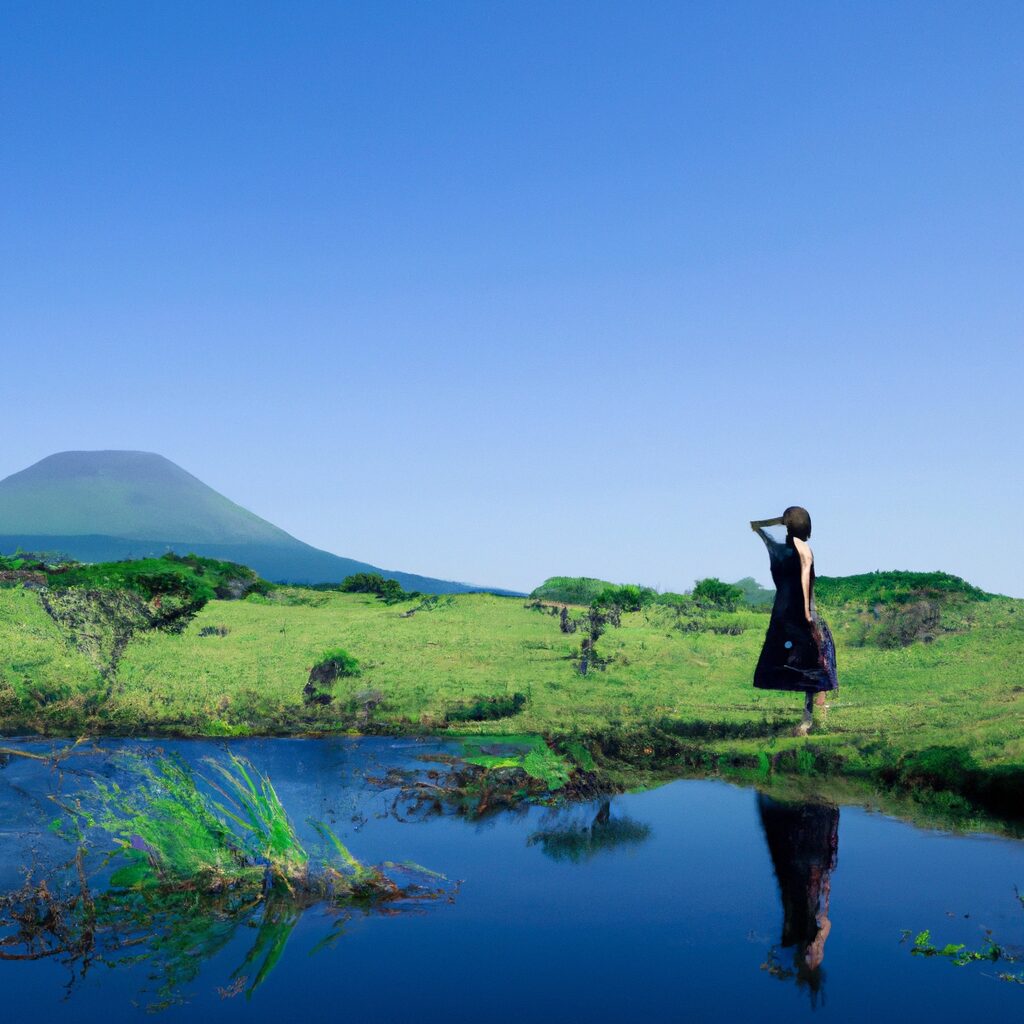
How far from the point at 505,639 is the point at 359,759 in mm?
8504

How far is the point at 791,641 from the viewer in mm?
10289

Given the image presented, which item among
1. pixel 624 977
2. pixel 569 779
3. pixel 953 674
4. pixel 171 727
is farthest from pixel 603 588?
pixel 624 977

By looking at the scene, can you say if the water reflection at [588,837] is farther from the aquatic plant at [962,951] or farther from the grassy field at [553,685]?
the aquatic plant at [962,951]

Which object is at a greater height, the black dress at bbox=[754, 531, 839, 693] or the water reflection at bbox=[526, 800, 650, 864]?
the black dress at bbox=[754, 531, 839, 693]

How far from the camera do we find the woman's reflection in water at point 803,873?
521 centimetres

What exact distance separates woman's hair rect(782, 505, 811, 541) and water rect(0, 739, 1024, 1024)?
2.83m

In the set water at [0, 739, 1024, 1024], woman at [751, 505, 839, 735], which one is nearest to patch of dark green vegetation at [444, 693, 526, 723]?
woman at [751, 505, 839, 735]

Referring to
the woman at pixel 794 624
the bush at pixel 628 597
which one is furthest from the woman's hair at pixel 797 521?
the bush at pixel 628 597

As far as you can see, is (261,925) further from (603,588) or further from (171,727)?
(603,588)

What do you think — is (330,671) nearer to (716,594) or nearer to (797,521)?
(797,521)

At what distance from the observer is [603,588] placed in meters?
31.2

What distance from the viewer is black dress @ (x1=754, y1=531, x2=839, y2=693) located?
1006cm

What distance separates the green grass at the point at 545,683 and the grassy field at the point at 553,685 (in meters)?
0.04

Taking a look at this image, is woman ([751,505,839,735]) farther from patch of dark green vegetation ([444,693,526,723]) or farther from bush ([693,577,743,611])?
bush ([693,577,743,611])
